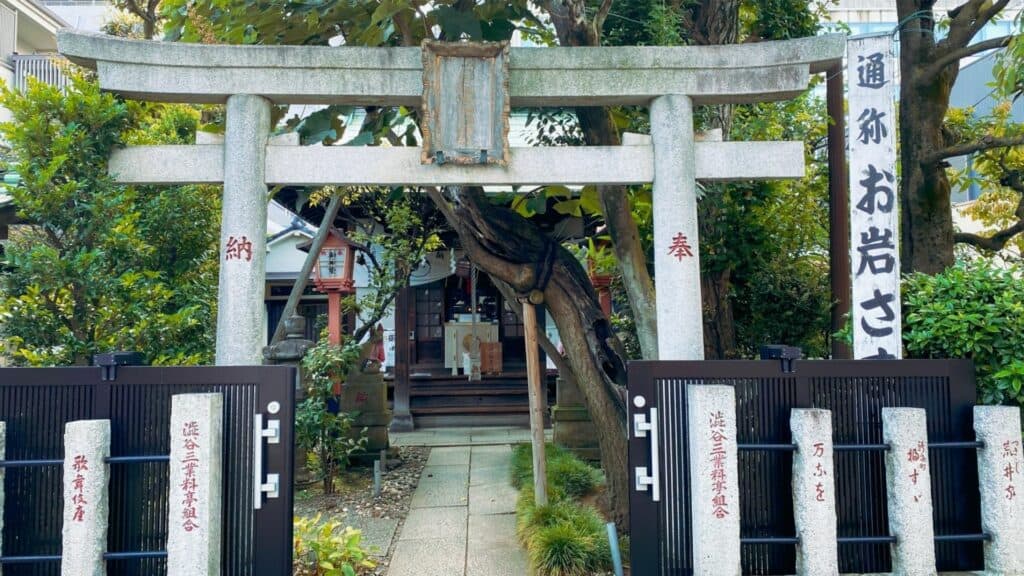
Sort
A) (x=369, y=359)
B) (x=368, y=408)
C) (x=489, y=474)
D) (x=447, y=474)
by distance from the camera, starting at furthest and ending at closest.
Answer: (x=369, y=359) < (x=368, y=408) < (x=447, y=474) < (x=489, y=474)

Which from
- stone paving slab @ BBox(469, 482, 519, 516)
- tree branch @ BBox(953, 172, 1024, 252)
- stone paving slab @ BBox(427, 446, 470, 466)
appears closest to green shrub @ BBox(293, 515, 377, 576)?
stone paving slab @ BBox(469, 482, 519, 516)

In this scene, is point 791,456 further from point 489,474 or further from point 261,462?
point 489,474

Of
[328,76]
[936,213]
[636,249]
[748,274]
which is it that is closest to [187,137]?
[328,76]

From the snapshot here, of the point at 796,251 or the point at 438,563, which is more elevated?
the point at 796,251

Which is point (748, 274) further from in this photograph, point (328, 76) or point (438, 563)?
point (328, 76)

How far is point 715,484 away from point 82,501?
381cm

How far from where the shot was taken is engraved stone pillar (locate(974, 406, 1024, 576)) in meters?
4.07

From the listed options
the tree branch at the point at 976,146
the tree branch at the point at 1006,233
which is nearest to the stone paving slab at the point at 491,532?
the tree branch at the point at 976,146

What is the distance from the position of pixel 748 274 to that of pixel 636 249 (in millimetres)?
2016

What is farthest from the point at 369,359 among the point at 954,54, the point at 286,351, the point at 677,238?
the point at 954,54

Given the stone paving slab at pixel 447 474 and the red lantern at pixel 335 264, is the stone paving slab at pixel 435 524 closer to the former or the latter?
the stone paving slab at pixel 447 474

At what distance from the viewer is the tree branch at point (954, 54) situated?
651 cm

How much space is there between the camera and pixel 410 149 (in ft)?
15.4

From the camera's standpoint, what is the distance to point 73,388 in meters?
3.98
